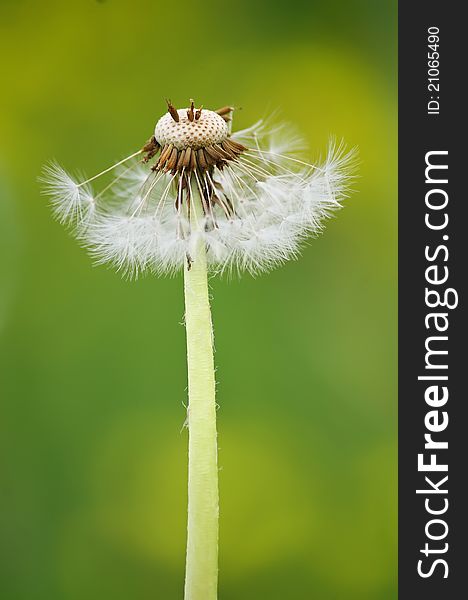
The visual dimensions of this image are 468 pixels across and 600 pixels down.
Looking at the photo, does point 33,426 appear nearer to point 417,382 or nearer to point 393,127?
point 417,382

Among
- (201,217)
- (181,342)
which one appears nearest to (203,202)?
(201,217)

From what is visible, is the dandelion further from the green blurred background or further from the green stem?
the green blurred background

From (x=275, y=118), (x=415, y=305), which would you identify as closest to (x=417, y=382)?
(x=415, y=305)

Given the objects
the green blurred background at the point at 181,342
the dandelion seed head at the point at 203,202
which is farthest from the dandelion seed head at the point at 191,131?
the green blurred background at the point at 181,342

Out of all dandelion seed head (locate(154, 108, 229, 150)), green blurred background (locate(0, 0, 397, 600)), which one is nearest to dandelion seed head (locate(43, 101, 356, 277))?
dandelion seed head (locate(154, 108, 229, 150))

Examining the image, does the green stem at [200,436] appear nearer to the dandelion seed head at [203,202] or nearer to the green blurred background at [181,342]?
the dandelion seed head at [203,202]

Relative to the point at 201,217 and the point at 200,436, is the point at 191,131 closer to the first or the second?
the point at 201,217
